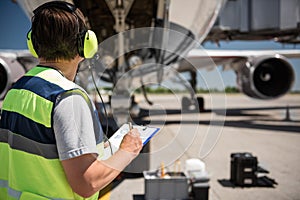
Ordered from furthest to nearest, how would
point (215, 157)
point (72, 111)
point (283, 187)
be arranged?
point (215, 157), point (283, 187), point (72, 111)

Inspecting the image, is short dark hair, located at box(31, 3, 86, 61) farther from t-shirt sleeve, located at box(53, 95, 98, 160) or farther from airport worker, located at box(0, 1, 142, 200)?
t-shirt sleeve, located at box(53, 95, 98, 160)

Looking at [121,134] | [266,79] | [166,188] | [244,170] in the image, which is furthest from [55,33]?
[266,79]

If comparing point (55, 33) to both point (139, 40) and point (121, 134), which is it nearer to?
point (121, 134)

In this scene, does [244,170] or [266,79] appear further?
[266,79]

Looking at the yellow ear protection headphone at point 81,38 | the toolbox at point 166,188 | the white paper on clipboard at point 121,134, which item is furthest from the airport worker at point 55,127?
the toolbox at point 166,188

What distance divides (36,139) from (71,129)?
0.44 feet

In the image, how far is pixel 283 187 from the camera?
145 inches

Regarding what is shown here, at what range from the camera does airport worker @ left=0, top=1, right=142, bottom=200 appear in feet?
3.26

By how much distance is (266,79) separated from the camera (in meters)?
8.53

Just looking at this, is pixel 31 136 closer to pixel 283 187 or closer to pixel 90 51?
pixel 90 51

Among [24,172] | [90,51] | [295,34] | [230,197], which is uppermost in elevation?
[295,34]

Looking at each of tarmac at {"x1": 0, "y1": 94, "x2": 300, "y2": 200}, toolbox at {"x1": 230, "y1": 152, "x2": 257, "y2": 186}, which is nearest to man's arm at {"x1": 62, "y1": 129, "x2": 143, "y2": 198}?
tarmac at {"x1": 0, "y1": 94, "x2": 300, "y2": 200}

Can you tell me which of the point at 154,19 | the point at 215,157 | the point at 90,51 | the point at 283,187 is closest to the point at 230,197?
the point at 283,187

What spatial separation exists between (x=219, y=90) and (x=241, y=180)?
2.43 metres
